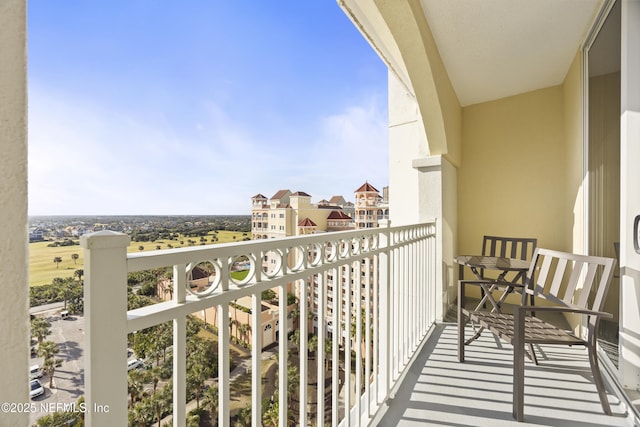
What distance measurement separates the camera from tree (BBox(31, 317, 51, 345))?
52 cm

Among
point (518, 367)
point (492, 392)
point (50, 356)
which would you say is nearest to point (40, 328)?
point (50, 356)

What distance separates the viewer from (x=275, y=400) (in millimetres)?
1116

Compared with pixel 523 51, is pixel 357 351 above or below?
below

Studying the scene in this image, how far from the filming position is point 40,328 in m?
0.54

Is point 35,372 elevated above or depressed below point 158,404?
above

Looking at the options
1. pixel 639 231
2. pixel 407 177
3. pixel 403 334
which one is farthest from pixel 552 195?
pixel 403 334

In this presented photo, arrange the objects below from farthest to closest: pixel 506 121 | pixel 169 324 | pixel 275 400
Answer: pixel 506 121, pixel 275 400, pixel 169 324

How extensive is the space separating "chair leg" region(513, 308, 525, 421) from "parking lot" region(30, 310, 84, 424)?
6.45 ft

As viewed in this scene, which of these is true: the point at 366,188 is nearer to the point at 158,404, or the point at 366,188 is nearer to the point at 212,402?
the point at 212,402

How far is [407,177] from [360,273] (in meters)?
2.82

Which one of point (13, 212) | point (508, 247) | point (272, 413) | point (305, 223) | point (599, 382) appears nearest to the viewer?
point (13, 212)

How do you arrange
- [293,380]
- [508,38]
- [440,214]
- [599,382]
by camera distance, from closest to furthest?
[293,380], [599,382], [508,38], [440,214]

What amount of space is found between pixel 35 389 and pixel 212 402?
0.46 m

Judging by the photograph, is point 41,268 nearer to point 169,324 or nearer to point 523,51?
point 169,324
